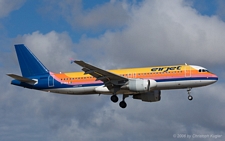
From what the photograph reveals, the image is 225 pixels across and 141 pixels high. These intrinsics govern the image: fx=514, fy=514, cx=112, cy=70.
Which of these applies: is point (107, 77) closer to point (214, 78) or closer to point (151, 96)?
point (151, 96)

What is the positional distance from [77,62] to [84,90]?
788 centimetres

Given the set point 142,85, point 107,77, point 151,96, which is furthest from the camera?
point 151,96

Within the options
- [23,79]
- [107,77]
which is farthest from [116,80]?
[23,79]

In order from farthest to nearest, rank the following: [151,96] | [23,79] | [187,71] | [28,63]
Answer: [28,63]
[151,96]
[23,79]
[187,71]

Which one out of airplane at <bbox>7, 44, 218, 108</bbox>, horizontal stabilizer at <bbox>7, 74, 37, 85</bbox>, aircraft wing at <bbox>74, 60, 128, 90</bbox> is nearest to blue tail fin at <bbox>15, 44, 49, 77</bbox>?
airplane at <bbox>7, 44, 218, 108</bbox>

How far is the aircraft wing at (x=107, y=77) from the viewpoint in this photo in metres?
56.6

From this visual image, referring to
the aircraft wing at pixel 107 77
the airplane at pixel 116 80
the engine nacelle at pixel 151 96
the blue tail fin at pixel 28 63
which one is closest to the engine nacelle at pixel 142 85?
the airplane at pixel 116 80

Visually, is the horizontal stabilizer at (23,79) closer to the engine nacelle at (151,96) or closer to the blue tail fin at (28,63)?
the blue tail fin at (28,63)

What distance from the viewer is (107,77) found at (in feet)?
192

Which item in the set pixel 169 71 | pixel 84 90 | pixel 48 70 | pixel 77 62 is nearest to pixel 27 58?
pixel 48 70

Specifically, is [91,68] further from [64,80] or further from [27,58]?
[27,58]

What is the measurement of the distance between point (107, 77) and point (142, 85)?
4145mm

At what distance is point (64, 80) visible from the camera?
6206cm

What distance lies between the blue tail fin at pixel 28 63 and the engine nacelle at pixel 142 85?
12329 mm
